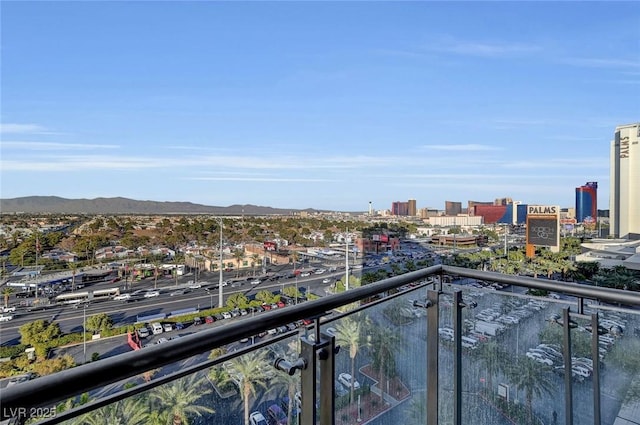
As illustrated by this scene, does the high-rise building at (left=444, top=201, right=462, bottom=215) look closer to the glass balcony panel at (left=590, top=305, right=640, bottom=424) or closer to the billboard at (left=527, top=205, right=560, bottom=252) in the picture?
the billboard at (left=527, top=205, right=560, bottom=252)

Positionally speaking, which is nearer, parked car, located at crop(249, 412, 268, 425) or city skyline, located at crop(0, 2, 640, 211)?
parked car, located at crop(249, 412, 268, 425)

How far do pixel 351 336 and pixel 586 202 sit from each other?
1065 inches

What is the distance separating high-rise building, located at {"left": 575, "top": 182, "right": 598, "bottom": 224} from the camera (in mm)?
22169

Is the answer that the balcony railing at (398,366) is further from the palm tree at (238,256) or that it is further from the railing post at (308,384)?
the palm tree at (238,256)

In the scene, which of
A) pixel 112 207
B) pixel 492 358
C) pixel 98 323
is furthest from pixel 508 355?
pixel 112 207

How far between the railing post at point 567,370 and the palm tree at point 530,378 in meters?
0.07

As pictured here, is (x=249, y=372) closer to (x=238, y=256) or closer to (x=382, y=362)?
(x=382, y=362)

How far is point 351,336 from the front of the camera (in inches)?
55.3

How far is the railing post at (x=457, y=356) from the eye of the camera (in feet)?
6.23

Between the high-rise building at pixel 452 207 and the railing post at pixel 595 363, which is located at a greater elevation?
the high-rise building at pixel 452 207

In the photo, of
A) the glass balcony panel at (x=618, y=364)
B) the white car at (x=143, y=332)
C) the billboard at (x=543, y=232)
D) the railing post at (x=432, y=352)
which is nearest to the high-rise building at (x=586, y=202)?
the billboard at (x=543, y=232)

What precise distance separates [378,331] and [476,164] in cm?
2178

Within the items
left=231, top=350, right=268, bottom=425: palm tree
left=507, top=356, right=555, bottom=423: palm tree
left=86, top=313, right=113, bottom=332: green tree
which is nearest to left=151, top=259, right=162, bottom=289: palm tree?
left=86, top=313, right=113, bottom=332: green tree

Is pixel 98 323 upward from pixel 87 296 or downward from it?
downward
